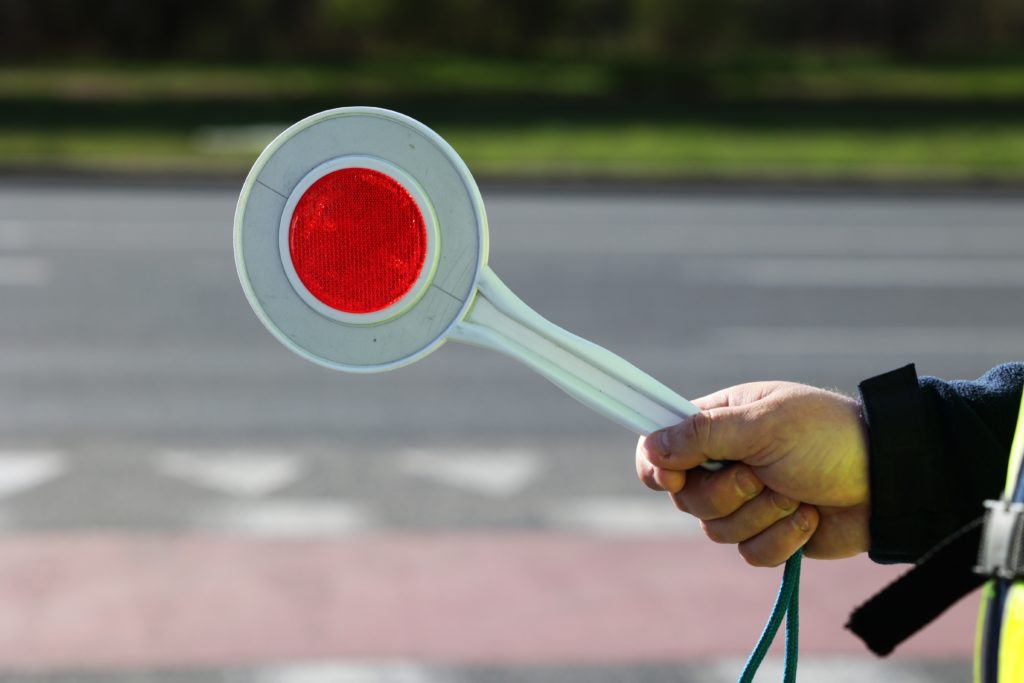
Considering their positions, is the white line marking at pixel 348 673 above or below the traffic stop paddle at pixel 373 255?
above

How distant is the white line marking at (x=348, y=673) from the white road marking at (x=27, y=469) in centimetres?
203

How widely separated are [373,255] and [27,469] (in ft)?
16.0

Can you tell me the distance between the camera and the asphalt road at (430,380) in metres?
4.25

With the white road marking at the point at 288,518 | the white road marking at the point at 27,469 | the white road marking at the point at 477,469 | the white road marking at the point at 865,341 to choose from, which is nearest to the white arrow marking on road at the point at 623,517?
the white road marking at the point at 477,469

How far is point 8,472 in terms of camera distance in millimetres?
5812

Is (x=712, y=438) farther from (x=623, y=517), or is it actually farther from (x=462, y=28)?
(x=462, y=28)

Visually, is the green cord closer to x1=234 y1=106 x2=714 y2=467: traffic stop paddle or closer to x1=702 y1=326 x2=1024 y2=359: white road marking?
x1=234 y1=106 x2=714 y2=467: traffic stop paddle

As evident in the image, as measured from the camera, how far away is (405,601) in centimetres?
448

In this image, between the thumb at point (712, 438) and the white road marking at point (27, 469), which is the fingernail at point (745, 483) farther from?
the white road marking at point (27, 469)

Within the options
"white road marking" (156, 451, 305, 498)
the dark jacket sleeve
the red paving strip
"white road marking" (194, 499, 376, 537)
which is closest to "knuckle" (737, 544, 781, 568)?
the dark jacket sleeve

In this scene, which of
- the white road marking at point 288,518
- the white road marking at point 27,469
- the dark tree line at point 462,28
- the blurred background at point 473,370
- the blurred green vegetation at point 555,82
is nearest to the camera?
the blurred background at point 473,370

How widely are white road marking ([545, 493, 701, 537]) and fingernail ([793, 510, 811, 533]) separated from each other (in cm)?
348

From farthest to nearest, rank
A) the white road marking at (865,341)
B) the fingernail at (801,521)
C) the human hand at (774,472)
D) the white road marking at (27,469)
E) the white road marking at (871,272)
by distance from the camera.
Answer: the white road marking at (871,272), the white road marking at (865,341), the white road marking at (27,469), the fingernail at (801,521), the human hand at (774,472)

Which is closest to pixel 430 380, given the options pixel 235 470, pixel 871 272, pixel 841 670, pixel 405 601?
pixel 235 470
